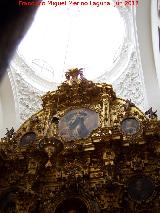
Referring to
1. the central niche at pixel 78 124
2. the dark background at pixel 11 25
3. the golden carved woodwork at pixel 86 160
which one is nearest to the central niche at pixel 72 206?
the golden carved woodwork at pixel 86 160

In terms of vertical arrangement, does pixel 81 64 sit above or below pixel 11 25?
above

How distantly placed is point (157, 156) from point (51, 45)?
8286 mm

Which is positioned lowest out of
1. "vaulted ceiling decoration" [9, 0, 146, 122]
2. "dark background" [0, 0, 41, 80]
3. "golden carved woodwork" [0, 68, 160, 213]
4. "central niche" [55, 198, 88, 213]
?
"dark background" [0, 0, 41, 80]

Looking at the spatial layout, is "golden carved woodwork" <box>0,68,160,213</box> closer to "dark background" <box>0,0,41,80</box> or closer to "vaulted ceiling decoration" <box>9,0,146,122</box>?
"vaulted ceiling decoration" <box>9,0,146,122</box>

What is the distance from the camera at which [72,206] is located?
24.1 feet

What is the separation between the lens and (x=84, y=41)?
14.4 metres

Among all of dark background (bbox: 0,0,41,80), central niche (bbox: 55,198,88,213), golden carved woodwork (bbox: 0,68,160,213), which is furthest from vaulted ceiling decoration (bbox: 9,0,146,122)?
Result: dark background (bbox: 0,0,41,80)

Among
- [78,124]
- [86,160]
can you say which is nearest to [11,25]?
[86,160]

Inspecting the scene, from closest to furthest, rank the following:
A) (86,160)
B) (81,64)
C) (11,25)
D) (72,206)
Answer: (11,25) < (72,206) < (86,160) < (81,64)

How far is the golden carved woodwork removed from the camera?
7.14m

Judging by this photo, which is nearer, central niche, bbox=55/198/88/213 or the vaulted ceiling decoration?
central niche, bbox=55/198/88/213

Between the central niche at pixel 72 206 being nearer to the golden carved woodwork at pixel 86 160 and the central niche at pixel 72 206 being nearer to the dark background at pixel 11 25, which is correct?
the golden carved woodwork at pixel 86 160

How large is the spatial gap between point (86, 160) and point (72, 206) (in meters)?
1.19

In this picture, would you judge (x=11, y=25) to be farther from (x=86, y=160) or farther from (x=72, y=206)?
(x=86, y=160)
